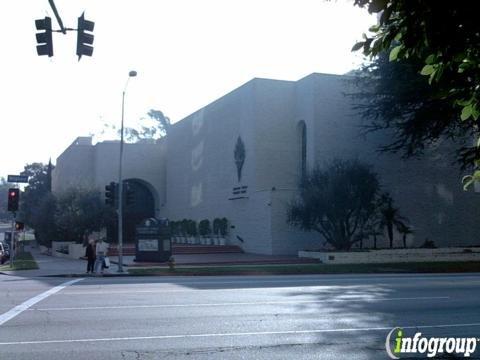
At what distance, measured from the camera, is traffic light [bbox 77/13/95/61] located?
46.0ft

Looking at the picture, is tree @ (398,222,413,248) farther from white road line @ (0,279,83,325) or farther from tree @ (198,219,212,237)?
white road line @ (0,279,83,325)

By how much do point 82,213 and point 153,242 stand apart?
11.0 meters

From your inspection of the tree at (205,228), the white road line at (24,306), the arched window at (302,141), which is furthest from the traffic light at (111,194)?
the tree at (205,228)

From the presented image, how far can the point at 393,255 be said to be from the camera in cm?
3366

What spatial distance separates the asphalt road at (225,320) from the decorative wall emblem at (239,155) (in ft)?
81.4

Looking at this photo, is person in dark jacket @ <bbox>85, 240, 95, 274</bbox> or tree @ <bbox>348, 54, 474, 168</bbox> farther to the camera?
tree @ <bbox>348, 54, 474, 168</bbox>

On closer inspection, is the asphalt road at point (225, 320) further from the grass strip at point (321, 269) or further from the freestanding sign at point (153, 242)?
the freestanding sign at point (153, 242)

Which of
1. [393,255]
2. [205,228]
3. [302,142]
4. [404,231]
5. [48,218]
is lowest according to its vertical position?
[393,255]

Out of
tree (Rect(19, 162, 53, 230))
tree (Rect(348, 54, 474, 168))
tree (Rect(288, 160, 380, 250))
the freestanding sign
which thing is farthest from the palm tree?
tree (Rect(19, 162, 53, 230))

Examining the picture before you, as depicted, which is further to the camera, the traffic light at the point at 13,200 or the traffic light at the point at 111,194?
the traffic light at the point at 13,200

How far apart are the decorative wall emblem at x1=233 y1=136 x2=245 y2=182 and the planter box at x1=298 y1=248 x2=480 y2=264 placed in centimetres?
984

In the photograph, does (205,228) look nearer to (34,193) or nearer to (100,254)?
(100,254)

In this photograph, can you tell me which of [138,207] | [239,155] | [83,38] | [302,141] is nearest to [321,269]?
[302,141]

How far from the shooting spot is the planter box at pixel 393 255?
3250cm
